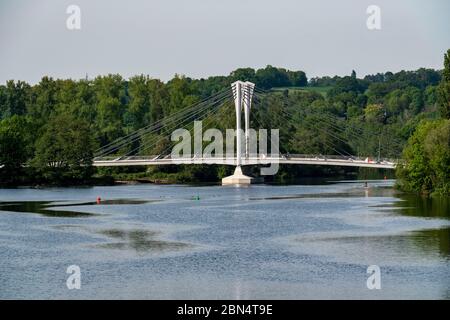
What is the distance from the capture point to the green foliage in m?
56.2

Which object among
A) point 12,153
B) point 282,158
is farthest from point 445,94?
point 12,153

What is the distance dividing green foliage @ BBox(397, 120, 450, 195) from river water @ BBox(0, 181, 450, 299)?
75.6 inches

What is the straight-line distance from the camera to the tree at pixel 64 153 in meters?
80.4

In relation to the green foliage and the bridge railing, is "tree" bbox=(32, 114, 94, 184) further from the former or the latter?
the green foliage

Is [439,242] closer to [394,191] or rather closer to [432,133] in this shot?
[432,133]

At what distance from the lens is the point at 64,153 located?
265 feet

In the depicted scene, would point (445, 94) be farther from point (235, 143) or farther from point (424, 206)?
point (235, 143)

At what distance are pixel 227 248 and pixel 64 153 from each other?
45.2m

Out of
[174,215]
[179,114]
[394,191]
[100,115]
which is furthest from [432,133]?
[100,115]
